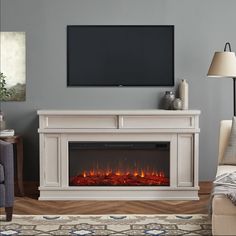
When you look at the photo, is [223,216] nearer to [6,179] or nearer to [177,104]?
[6,179]

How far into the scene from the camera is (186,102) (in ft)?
21.0

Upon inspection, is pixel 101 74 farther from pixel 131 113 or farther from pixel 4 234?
pixel 4 234

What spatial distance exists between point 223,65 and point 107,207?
178 centimetres

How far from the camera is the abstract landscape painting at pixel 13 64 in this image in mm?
6543

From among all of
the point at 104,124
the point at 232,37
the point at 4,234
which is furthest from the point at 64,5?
the point at 4,234

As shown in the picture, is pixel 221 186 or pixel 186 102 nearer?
pixel 221 186

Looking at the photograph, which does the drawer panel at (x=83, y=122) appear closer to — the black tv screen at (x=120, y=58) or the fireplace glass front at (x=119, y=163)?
the fireplace glass front at (x=119, y=163)

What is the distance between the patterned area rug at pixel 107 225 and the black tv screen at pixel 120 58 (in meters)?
1.73

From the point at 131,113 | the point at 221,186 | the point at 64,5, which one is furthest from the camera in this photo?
the point at 64,5

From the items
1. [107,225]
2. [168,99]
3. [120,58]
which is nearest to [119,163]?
[168,99]

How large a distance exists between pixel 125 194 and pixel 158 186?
34cm

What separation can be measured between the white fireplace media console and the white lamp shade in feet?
1.44

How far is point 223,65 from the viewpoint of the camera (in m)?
6.04

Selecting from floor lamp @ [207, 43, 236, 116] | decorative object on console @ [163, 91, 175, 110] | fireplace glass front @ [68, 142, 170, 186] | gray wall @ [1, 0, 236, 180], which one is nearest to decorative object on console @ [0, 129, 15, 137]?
gray wall @ [1, 0, 236, 180]
